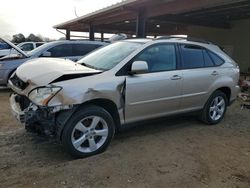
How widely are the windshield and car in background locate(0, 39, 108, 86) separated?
3848 millimetres

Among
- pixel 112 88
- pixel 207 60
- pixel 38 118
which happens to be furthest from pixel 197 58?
pixel 38 118

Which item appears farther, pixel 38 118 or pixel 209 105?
pixel 209 105

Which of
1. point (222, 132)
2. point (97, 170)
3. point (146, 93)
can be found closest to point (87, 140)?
→ point (97, 170)

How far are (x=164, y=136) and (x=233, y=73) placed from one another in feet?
7.36

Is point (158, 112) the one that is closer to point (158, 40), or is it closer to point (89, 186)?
point (158, 40)

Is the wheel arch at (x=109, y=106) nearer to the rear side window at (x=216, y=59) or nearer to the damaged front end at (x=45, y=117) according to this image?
the damaged front end at (x=45, y=117)

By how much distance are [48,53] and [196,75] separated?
5.69 m

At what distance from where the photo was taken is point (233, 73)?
6.21m

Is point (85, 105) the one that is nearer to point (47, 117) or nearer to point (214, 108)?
point (47, 117)

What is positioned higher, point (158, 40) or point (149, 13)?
point (149, 13)

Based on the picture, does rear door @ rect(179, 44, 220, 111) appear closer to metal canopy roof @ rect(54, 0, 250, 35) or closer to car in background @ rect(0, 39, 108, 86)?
metal canopy roof @ rect(54, 0, 250, 35)

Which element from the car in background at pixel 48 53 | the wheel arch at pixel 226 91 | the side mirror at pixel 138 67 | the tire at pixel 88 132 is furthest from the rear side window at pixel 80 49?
the tire at pixel 88 132

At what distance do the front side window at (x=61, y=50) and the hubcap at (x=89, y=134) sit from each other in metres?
6.24

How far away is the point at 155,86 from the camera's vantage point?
4.73m
